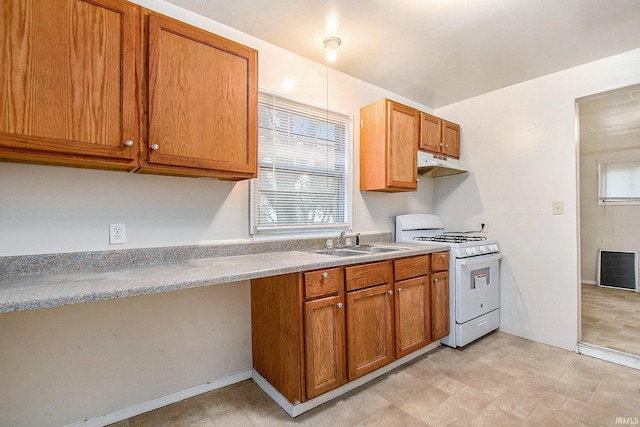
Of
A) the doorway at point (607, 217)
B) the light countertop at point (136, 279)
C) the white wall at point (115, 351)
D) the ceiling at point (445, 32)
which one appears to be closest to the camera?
the light countertop at point (136, 279)

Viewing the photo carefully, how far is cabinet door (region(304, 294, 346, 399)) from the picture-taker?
5.68ft

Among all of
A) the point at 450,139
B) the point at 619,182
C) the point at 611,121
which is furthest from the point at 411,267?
the point at 619,182

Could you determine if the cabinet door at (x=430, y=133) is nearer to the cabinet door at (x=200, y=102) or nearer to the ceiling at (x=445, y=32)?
the ceiling at (x=445, y=32)

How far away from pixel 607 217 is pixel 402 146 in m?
4.16

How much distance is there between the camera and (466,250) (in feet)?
8.80

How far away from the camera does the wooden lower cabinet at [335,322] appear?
173 centimetres

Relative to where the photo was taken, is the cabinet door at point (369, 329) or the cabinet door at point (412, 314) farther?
the cabinet door at point (412, 314)

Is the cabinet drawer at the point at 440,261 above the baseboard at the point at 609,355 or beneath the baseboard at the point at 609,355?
above

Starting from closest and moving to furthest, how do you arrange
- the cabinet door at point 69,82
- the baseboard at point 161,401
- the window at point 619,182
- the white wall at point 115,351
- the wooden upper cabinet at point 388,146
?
the cabinet door at point 69,82
the white wall at point 115,351
the baseboard at point 161,401
the wooden upper cabinet at point 388,146
the window at point 619,182

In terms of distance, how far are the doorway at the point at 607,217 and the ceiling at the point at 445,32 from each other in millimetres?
596

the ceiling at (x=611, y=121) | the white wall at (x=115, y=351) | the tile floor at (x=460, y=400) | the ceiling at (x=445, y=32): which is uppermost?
the ceiling at (x=445, y=32)

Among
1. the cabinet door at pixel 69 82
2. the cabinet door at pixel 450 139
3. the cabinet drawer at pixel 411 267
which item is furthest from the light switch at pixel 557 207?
the cabinet door at pixel 69 82

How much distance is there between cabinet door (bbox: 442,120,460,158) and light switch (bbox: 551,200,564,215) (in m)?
1.02

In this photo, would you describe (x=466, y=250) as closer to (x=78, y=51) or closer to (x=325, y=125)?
(x=325, y=125)
